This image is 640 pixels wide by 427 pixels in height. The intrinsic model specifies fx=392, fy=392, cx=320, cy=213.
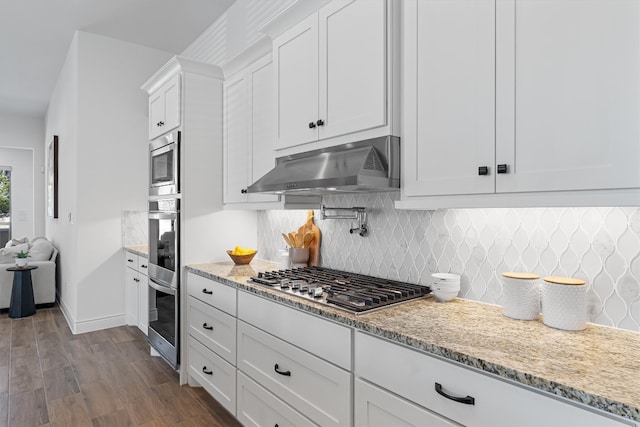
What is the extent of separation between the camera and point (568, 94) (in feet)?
3.91

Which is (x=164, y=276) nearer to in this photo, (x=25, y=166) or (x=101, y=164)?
(x=101, y=164)

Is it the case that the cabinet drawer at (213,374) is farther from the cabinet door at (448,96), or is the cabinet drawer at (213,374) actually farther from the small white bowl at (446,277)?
the cabinet door at (448,96)

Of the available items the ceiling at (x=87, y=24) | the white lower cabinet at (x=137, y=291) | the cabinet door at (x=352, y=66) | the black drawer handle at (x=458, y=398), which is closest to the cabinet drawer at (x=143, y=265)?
the white lower cabinet at (x=137, y=291)

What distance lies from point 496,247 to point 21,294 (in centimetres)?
530

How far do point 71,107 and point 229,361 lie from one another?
3802 mm

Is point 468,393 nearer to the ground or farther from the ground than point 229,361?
farther from the ground

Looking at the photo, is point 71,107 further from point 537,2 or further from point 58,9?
point 537,2

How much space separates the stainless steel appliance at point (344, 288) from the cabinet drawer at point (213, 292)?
23 centimetres

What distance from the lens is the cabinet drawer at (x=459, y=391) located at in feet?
3.19

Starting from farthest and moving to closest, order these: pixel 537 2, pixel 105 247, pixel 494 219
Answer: pixel 105 247 → pixel 494 219 → pixel 537 2

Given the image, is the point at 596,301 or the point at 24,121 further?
the point at 24,121

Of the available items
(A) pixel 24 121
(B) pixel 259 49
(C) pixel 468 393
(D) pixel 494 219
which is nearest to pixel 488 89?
(D) pixel 494 219

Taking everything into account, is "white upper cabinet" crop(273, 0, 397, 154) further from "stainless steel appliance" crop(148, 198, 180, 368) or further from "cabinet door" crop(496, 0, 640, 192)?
"stainless steel appliance" crop(148, 198, 180, 368)

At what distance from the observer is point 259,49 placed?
2574 mm
